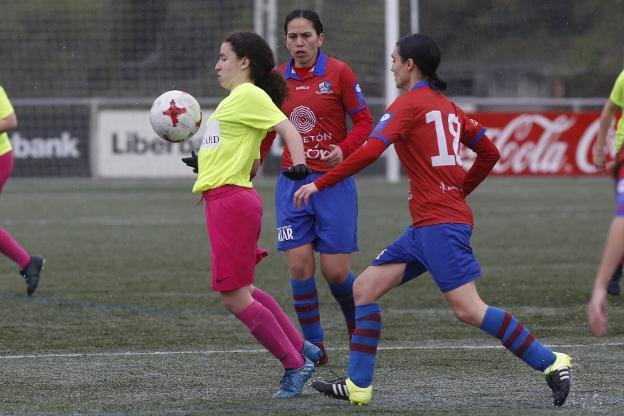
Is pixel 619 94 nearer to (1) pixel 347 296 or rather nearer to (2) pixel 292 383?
(1) pixel 347 296

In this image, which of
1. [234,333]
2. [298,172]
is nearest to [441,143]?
[298,172]

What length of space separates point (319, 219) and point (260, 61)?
4.04ft

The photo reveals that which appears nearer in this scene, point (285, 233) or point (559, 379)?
point (559, 379)

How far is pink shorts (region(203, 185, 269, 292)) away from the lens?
5816mm

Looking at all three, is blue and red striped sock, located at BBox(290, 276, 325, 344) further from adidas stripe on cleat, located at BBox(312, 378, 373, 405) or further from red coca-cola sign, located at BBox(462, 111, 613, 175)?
red coca-cola sign, located at BBox(462, 111, 613, 175)

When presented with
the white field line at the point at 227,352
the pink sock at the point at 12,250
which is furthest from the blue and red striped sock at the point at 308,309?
the pink sock at the point at 12,250

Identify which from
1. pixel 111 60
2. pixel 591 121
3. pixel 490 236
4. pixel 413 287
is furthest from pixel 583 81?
pixel 413 287

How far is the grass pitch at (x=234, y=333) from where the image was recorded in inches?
232

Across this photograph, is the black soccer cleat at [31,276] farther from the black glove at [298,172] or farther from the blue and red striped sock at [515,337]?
the blue and red striped sock at [515,337]

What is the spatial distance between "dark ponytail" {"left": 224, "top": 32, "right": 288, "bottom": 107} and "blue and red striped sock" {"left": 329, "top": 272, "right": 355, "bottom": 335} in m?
1.40

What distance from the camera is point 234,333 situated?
8.13 meters

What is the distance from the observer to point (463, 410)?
558 cm

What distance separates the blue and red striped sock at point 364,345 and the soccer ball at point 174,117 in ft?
4.44

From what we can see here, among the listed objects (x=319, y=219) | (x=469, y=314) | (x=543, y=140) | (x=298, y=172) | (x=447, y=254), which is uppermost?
(x=298, y=172)
